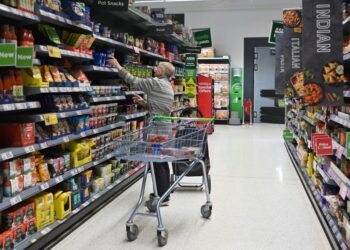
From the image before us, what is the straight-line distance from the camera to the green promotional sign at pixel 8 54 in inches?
103

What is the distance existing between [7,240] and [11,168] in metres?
0.52

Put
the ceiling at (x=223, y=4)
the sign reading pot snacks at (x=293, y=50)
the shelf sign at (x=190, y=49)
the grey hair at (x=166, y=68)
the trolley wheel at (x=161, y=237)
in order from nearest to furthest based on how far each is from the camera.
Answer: the trolley wheel at (x=161, y=237)
the grey hair at (x=166, y=68)
the sign reading pot snacks at (x=293, y=50)
the shelf sign at (x=190, y=49)
the ceiling at (x=223, y=4)

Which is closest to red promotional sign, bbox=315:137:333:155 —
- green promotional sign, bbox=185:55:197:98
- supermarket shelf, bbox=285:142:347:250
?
supermarket shelf, bbox=285:142:347:250

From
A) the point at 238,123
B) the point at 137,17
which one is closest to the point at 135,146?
the point at 137,17

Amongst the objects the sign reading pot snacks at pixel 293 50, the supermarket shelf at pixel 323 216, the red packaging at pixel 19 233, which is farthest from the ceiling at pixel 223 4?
the red packaging at pixel 19 233

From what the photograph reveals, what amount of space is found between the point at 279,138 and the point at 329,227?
712 cm

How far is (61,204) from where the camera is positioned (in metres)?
3.63

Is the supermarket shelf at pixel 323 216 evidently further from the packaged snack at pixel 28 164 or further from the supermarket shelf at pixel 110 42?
the supermarket shelf at pixel 110 42

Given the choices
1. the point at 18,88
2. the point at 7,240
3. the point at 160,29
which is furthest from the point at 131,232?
the point at 160,29

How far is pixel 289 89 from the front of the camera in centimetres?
625

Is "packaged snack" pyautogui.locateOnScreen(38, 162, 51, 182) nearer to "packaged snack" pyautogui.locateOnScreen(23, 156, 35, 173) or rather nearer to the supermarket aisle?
"packaged snack" pyautogui.locateOnScreen(23, 156, 35, 173)

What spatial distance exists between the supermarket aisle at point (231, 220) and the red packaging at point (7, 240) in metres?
0.54

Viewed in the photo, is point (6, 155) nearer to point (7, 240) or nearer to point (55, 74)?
point (7, 240)

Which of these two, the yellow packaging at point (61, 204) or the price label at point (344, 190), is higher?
the price label at point (344, 190)
